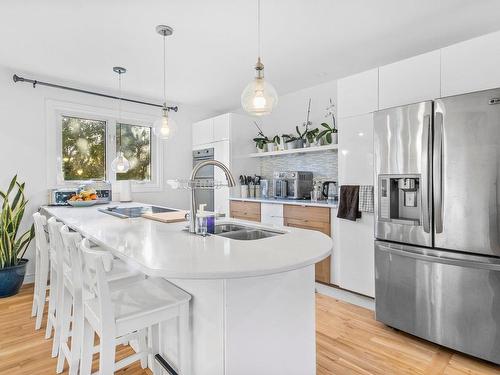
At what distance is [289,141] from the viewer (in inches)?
158

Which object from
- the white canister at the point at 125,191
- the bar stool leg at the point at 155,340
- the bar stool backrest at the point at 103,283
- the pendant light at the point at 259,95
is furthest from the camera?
the white canister at the point at 125,191

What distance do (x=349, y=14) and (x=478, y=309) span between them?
7.33 ft

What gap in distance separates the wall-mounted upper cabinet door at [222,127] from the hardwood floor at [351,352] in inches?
107

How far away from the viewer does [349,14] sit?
2266 mm

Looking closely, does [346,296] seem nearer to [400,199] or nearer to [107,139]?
[400,199]

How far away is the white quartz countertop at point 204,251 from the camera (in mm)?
1035

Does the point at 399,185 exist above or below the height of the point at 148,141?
below

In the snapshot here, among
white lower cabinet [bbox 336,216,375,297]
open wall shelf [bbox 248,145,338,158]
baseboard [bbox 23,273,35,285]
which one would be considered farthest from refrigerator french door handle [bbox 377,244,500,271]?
baseboard [bbox 23,273,35,285]

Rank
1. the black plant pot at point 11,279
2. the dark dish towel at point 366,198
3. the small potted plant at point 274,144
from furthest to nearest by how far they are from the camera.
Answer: the small potted plant at point 274,144
the black plant pot at point 11,279
the dark dish towel at point 366,198

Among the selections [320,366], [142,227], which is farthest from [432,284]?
[142,227]

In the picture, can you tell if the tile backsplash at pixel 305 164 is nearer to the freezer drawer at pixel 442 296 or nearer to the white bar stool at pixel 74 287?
the freezer drawer at pixel 442 296

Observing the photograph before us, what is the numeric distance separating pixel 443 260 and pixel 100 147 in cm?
415

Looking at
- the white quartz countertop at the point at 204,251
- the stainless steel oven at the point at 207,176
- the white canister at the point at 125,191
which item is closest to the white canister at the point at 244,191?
the stainless steel oven at the point at 207,176

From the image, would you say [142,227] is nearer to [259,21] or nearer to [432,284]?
[259,21]
